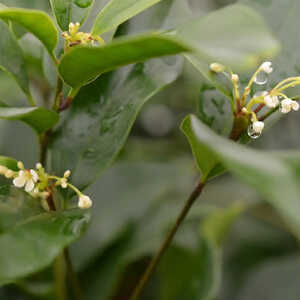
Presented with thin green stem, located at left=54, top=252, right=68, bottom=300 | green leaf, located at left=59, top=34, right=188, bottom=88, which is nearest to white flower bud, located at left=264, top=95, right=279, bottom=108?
green leaf, located at left=59, top=34, right=188, bottom=88

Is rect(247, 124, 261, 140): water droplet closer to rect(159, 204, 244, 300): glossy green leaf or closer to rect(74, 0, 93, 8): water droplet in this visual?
rect(74, 0, 93, 8): water droplet

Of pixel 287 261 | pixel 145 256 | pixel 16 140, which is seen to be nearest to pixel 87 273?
pixel 145 256

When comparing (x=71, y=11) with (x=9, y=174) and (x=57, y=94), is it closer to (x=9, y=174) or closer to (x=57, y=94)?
(x=57, y=94)

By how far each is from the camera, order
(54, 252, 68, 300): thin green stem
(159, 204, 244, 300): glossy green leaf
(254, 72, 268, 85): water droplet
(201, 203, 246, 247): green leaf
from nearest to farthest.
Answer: (254, 72, 268, 85): water droplet < (54, 252, 68, 300): thin green stem < (159, 204, 244, 300): glossy green leaf < (201, 203, 246, 247): green leaf

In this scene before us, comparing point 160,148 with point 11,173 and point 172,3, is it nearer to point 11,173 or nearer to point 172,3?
point 172,3

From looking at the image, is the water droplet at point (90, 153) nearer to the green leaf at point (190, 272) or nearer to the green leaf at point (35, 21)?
the green leaf at point (35, 21)

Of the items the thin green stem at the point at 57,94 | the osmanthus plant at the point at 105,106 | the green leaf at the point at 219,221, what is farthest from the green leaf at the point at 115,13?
the green leaf at the point at 219,221

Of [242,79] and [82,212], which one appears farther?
[242,79]
